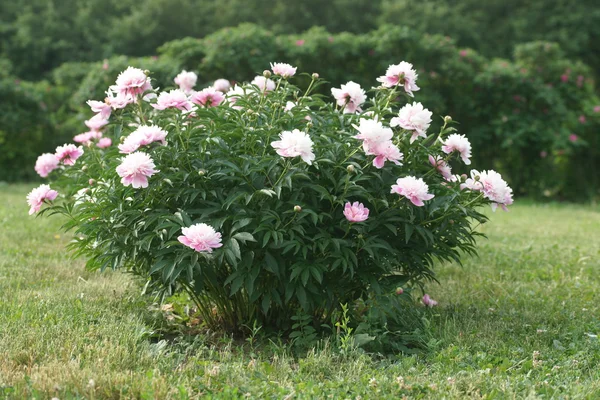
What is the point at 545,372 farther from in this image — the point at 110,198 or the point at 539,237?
the point at 539,237

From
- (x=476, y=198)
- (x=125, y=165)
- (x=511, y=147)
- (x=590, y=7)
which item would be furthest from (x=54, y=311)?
(x=590, y=7)

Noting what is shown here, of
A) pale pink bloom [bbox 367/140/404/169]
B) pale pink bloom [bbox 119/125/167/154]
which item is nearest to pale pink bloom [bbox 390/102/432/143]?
pale pink bloom [bbox 367/140/404/169]

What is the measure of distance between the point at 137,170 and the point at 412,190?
1.09 metres

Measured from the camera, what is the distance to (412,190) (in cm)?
277

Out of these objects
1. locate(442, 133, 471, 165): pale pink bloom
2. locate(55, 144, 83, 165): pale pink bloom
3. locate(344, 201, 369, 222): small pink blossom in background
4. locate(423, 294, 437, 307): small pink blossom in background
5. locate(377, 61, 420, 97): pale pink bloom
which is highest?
locate(377, 61, 420, 97): pale pink bloom

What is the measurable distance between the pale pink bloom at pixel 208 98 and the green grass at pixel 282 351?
1.05m

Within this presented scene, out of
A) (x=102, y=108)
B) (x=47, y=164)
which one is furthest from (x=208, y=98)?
(x=47, y=164)

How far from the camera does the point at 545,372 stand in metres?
2.68

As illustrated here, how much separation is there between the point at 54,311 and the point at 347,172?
59.7 inches

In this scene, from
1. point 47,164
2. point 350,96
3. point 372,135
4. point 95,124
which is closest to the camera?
point 372,135

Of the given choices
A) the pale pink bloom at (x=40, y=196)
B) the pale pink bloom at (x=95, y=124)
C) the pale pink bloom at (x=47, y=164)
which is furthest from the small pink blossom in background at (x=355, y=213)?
the pale pink bloom at (x=47, y=164)

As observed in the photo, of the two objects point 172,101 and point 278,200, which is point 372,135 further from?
point 172,101

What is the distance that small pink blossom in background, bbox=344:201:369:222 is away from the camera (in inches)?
108

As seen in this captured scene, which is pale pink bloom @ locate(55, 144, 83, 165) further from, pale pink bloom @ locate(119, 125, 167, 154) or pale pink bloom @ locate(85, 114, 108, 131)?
pale pink bloom @ locate(119, 125, 167, 154)
